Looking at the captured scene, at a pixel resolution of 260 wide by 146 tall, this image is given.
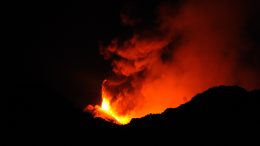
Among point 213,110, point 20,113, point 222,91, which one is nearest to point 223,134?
point 213,110

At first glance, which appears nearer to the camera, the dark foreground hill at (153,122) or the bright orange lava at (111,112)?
the dark foreground hill at (153,122)

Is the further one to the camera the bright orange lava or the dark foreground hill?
the bright orange lava

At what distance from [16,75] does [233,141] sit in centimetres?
1551

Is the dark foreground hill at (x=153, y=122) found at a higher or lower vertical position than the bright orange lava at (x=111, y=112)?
lower

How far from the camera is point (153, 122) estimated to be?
2233 cm

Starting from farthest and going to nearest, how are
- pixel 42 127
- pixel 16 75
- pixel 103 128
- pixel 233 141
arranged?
pixel 16 75 < pixel 103 128 < pixel 42 127 < pixel 233 141

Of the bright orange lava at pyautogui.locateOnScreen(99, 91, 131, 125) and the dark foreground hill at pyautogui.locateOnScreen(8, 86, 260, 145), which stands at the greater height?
the bright orange lava at pyautogui.locateOnScreen(99, 91, 131, 125)

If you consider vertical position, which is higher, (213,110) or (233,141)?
(213,110)

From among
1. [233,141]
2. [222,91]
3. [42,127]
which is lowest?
[233,141]

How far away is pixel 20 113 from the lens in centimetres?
2014

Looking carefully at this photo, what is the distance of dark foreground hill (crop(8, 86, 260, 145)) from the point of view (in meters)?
18.8

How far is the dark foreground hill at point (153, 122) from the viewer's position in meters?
18.8

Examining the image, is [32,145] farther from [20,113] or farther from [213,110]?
[213,110]

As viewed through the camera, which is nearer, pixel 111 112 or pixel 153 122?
pixel 153 122
